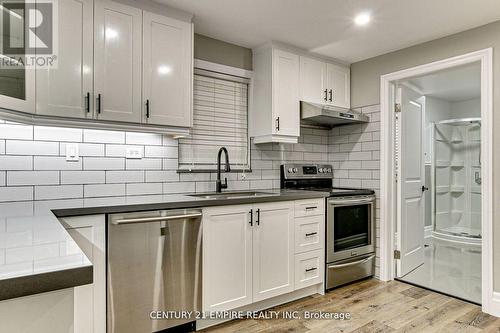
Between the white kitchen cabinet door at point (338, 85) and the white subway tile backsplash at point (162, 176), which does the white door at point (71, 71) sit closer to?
the white subway tile backsplash at point (162, 176)

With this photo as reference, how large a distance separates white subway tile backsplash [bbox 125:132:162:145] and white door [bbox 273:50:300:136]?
1097mm

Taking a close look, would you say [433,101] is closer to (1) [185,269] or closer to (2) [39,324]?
(1) [185,269]

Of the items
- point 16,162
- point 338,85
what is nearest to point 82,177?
point 16,162

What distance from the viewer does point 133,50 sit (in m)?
2.24

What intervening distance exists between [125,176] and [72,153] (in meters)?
0.41

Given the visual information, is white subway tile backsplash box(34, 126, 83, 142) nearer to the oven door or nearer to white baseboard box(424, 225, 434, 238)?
the oven door

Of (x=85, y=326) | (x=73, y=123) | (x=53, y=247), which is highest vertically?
(x=73, y=123)

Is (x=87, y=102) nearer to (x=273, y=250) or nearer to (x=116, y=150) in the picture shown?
(x=116, y=150)

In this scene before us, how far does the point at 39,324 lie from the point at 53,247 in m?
0.22

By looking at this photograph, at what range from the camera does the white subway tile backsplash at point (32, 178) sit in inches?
80.2

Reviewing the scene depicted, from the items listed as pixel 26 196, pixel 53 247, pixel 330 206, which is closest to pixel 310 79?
pixel 330 206

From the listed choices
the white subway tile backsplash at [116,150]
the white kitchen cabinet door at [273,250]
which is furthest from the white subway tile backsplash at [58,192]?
the white kitchen cabinet door at [273,250]

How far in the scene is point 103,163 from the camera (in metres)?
2.39

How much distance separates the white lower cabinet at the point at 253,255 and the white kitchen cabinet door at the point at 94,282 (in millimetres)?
664
